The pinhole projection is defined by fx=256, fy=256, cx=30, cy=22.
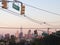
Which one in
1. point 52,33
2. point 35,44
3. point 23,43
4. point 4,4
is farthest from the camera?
point 23,43

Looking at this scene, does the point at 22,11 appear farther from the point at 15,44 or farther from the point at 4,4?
the point at 15,44

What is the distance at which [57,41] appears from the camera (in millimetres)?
60469

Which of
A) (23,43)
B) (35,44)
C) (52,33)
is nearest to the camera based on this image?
(52,33)

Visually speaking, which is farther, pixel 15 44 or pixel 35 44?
pixel 15 44

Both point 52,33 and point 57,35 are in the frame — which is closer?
point 57,35

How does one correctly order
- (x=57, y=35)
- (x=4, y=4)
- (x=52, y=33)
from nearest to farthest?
(x=4, y=4), (x=57, y=35), (x=52, y=33)

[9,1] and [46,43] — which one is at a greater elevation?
[9,1]

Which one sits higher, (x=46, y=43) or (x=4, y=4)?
(x=4, y=4)

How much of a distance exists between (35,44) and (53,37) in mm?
17666

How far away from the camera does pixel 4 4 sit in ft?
75.4

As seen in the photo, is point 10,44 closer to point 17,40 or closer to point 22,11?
point 17,40

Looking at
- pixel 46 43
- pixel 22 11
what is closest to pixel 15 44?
pixel 46 43

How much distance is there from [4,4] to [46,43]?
153 feet

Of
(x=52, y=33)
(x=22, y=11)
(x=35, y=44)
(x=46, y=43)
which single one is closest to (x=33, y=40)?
(x=35, y=44)
